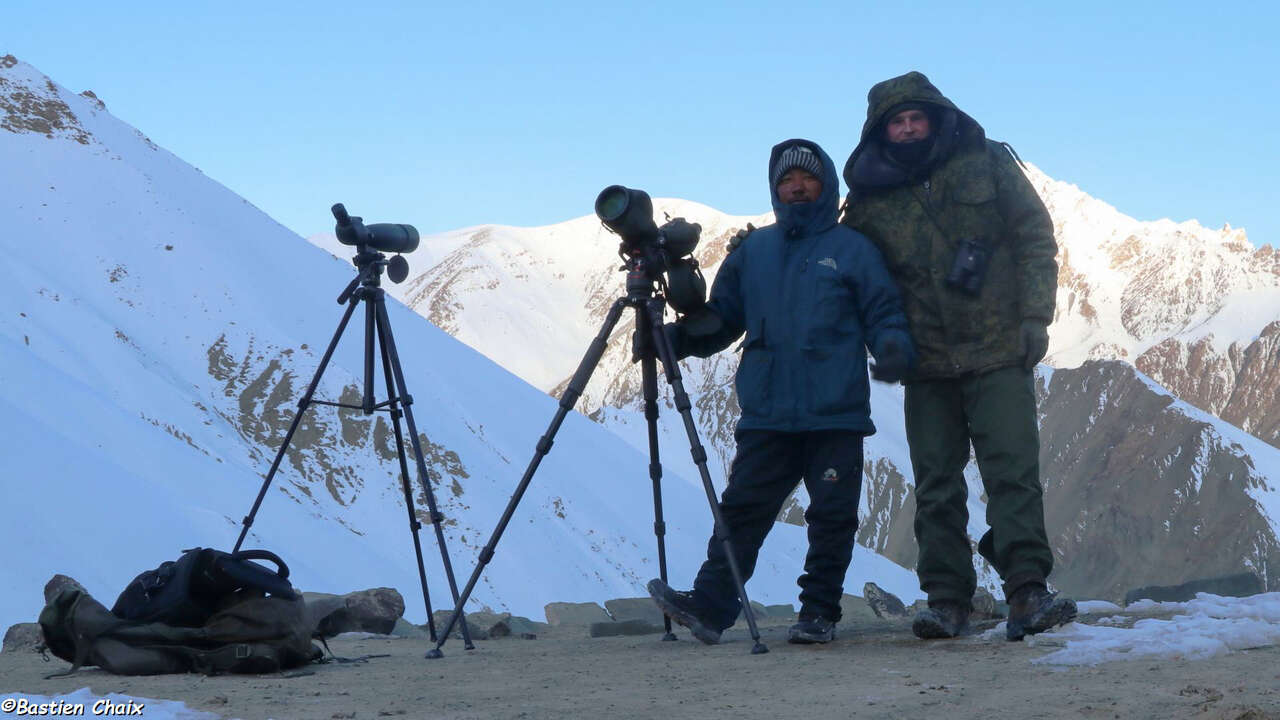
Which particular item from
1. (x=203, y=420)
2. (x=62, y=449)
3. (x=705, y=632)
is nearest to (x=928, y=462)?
(x=705, y=632)

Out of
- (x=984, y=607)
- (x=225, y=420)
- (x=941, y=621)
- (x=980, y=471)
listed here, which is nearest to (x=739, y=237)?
(x=980, y=471)

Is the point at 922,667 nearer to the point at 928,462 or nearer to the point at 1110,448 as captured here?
the point at 928,462

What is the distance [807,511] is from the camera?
18.9 ft

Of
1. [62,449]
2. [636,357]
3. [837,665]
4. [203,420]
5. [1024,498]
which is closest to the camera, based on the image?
[837,665]

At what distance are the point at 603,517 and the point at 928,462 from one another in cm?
4332

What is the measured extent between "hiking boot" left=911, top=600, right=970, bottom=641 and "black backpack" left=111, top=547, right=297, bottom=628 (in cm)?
260

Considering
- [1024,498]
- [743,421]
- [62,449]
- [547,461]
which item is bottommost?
[1024,498]

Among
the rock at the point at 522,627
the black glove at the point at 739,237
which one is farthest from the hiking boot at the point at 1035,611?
the rock at the point at 522,627

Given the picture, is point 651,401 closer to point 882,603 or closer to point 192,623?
point 192,623

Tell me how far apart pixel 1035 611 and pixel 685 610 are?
4.81 ft

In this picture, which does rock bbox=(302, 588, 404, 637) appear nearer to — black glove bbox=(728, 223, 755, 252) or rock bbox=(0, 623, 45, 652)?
rock bbox=(0, 623, 45, 652)

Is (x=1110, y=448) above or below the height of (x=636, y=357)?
above

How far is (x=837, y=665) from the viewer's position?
15.8 feet

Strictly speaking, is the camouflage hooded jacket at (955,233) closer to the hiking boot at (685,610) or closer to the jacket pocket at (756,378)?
the jacket pocket at (756,378)
